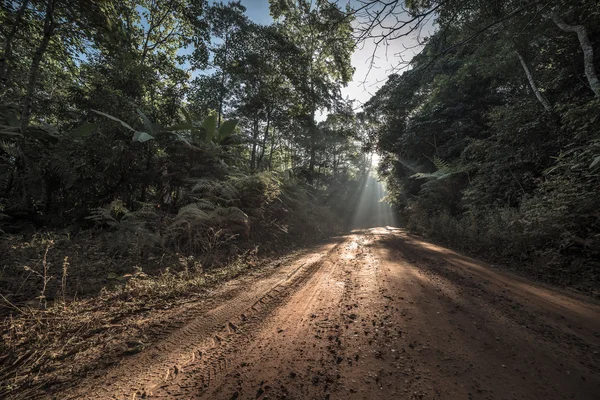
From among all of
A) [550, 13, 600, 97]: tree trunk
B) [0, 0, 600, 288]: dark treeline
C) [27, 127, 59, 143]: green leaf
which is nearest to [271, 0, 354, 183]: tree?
[0, 0, 600, 288]: dark treeline

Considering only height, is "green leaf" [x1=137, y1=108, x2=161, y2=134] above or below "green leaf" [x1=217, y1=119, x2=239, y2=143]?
below

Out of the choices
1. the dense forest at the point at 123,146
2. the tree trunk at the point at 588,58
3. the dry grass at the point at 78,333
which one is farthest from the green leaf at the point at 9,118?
the tree trunk at the point at 588,58

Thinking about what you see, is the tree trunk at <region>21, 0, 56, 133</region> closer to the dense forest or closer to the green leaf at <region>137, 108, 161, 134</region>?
the dense forest

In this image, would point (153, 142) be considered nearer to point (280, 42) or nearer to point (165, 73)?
point (165, 73)

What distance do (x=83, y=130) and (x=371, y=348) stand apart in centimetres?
726

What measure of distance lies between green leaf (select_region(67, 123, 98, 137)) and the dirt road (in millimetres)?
5329

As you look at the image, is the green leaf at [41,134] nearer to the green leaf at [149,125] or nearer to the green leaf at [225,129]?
the green leaf at [149,125]

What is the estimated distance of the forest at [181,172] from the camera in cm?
270

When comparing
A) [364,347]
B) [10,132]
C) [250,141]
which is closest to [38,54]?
[10,132]

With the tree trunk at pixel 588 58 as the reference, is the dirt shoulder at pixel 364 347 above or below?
below

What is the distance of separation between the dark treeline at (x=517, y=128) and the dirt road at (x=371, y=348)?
2.16 m

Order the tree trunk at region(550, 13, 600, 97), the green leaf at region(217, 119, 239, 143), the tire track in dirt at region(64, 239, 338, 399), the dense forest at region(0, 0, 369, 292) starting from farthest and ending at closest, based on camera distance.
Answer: the green leaf at region(217, 119, 239, 143) < the tree trunk at region(550, 13, 600, 97) < the dense forest at region(0, 0, 369, 292) < the tire track in dirt at region(64, 239, 338, 399)

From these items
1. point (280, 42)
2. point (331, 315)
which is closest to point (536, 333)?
point (331, 315)

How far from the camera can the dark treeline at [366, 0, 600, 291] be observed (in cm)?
383
